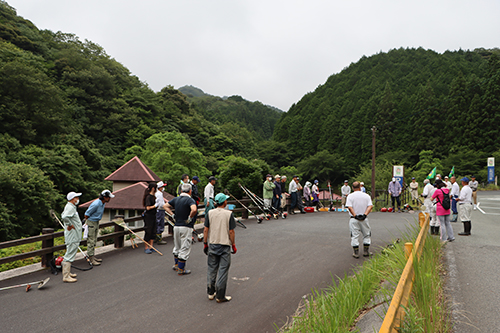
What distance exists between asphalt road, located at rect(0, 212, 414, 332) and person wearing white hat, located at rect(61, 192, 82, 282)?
236 millimetres

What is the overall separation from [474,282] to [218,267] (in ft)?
14.9

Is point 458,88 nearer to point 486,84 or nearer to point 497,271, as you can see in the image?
point 486,84

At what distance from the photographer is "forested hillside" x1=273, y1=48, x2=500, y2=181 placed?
177ft

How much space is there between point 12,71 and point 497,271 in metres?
45.3

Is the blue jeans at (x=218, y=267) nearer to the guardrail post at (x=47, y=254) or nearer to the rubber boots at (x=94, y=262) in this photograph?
the rubber boots at (x=94, y=262)

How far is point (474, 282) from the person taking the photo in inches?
217

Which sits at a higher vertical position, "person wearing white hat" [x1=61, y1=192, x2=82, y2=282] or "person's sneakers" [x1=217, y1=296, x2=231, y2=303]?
"person wearing white hat" [x1=61, y1=192, x2=82, y2=282]

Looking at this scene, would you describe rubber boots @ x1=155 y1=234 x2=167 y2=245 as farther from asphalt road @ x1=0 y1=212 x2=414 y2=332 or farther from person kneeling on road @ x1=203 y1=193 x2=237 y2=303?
person kneeling on road @ x1=203 y1=193 x2=237 y2=303

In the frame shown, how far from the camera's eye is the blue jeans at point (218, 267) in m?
5.24

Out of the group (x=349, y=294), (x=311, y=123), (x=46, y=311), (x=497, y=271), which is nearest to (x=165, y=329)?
(x=46, y=311)

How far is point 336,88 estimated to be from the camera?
97.2 metres

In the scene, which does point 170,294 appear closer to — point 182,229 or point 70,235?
point 182,229

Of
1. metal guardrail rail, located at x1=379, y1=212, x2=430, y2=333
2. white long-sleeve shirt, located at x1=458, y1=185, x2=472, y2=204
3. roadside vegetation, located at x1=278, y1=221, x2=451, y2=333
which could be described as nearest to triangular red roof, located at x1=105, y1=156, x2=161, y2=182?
white long-sleeve shirt, located at x1=458, y1=185, x2=472, y2=204

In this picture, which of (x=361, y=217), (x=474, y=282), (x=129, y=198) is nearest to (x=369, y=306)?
(x=474, y=282)
